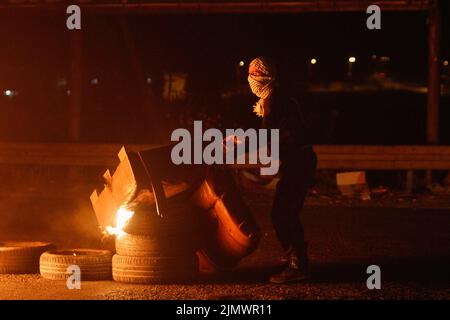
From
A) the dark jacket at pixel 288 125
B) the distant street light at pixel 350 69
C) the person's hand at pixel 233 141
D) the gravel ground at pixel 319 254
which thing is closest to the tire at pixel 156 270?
the gravel ground at pixel 319 254

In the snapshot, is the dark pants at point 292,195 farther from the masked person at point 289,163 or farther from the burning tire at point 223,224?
the burning tire at point 223,224

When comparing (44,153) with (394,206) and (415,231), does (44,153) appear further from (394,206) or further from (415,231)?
(415,231)

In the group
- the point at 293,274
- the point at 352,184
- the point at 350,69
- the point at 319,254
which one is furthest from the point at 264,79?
the point at 350,69

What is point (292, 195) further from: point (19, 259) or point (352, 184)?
point (352, 184)

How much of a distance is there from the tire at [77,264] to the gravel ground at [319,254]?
0.10 metres

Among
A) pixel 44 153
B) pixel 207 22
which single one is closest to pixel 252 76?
pixel 44 153

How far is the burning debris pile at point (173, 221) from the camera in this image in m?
7.64

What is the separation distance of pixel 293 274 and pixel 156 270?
3.79 ft

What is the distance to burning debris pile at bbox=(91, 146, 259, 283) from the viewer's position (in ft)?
25.1

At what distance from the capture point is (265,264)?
9008 mm

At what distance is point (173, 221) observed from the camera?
7695 millimetres

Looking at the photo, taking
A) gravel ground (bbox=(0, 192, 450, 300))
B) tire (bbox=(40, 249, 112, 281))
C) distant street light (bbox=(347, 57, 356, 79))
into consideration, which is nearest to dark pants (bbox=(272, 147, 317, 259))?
gravel ground (bbox=(0, 192, 450, 300))

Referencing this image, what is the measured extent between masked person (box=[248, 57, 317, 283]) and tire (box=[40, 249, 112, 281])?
1458 mm
